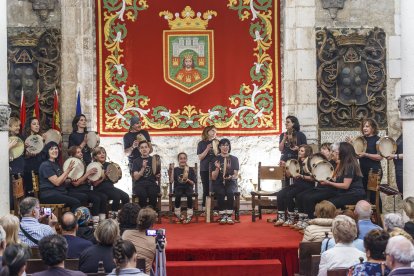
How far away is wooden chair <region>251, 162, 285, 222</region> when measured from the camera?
43.9 ft

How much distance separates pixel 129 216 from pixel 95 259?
1339 millimetres

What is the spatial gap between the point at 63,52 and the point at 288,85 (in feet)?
11.2

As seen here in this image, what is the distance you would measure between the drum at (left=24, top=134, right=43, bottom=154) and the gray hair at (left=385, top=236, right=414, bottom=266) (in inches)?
303

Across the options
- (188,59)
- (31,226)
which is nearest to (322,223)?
(31,226)

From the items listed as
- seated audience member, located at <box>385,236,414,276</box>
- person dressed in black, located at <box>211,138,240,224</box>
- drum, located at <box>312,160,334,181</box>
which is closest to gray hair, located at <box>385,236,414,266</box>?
seated audience member, located at <box>385,236,414,276</box>

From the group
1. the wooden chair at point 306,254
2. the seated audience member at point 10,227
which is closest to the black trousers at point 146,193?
the wooden chair at point 306,254

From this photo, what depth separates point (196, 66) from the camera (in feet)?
48.9

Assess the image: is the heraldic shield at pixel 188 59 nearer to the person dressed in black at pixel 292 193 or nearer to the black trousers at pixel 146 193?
the black trousers at pixel 146 193

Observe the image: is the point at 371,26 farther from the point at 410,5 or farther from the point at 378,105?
the point at 410,5

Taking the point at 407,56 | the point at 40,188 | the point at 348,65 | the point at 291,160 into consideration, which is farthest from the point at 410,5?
the point at 40,188

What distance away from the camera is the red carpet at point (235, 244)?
1047 cm

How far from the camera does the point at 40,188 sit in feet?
40.2

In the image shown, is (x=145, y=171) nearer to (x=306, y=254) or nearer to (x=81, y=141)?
(x=81, y=141)

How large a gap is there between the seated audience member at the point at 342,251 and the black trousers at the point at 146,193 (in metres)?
5.57
